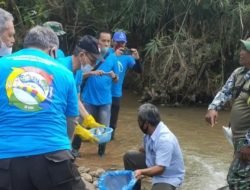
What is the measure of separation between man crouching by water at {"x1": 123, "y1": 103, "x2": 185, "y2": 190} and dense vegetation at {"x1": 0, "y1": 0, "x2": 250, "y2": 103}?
19.2 feet

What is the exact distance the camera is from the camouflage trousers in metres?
4.84

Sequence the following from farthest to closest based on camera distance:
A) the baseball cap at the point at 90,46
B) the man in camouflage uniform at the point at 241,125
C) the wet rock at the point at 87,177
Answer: the wet rock at the point at 87,177 < the man in camouflage uniform at the point at 241,125 < the baseball cap at the point at 90,46

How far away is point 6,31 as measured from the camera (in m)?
4.13

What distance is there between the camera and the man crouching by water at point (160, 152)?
4.84m

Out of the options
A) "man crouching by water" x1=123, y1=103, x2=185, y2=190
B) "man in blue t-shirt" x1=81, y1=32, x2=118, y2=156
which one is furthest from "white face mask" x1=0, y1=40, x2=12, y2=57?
"man in blue t-shirt" x1=81, y1=32, x2=118, y2=156

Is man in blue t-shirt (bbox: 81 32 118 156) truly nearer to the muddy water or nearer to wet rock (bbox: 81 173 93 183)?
the muddy water

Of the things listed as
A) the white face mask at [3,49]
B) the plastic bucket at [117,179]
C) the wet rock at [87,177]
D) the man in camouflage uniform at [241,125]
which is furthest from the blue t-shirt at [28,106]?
the wet rock at [87,177]

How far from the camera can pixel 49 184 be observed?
3.21 metres

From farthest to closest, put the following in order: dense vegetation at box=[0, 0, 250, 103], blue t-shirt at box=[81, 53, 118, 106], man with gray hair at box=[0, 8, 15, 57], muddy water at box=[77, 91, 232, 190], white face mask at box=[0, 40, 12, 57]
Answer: dense vegetation at box=[0, 0, 250, 103] < blue t-shirt at box=[81, 53, 118, 106] < muddy water at box=[77, 91, 232, 190] < white face mask at box=[0, 40, 12, 57] < man with gray hair at box=[0, 8, 15, 57]

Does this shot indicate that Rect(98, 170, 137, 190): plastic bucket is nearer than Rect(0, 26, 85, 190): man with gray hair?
No

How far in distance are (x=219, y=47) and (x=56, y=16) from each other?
3.70 meters

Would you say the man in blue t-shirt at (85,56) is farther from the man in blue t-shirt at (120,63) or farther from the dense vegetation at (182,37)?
the dense vegetation at (182,37)

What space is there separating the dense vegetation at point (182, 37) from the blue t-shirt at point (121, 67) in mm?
3091

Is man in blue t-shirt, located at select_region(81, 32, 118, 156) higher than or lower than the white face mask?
lower
